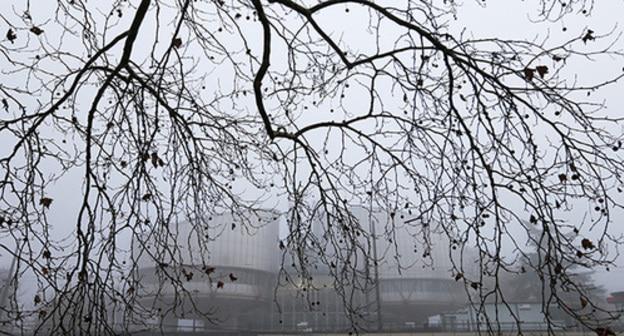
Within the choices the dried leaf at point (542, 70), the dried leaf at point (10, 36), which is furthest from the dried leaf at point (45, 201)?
the dried leaf at point (542, 70)

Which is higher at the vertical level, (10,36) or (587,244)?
(10,36)

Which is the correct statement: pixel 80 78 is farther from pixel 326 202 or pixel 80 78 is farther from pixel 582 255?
pixel 582 255

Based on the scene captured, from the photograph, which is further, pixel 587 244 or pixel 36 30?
pixel 36 30

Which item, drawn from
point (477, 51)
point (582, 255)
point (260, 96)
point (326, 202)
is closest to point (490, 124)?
point (477, 51)

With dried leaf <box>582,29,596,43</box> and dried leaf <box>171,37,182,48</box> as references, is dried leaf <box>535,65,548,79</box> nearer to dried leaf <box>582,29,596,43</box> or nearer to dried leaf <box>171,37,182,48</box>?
dried leaf <box>582,29,596,43</box>

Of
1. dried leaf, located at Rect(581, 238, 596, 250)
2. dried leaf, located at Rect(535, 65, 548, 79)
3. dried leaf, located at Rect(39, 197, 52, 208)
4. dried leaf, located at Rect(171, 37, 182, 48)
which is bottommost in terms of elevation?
dried leaf, located at Rect(581, 238, 596, 250)

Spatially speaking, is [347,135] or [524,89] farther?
[347,135]

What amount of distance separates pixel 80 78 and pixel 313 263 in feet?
7.59

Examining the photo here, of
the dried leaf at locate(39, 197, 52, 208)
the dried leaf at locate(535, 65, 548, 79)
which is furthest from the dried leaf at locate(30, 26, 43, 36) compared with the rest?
the dried leaf at locate(535, 65, 548, 79)

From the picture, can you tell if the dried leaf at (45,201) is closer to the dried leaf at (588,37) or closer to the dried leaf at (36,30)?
the dried leaf at (36,30)

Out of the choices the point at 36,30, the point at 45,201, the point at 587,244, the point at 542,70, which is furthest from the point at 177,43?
the point at 587,244

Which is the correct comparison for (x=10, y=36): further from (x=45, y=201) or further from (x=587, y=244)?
(x=587, y=244)

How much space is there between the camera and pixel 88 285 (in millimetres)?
2445

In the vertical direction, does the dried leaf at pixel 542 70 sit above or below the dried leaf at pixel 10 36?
below
